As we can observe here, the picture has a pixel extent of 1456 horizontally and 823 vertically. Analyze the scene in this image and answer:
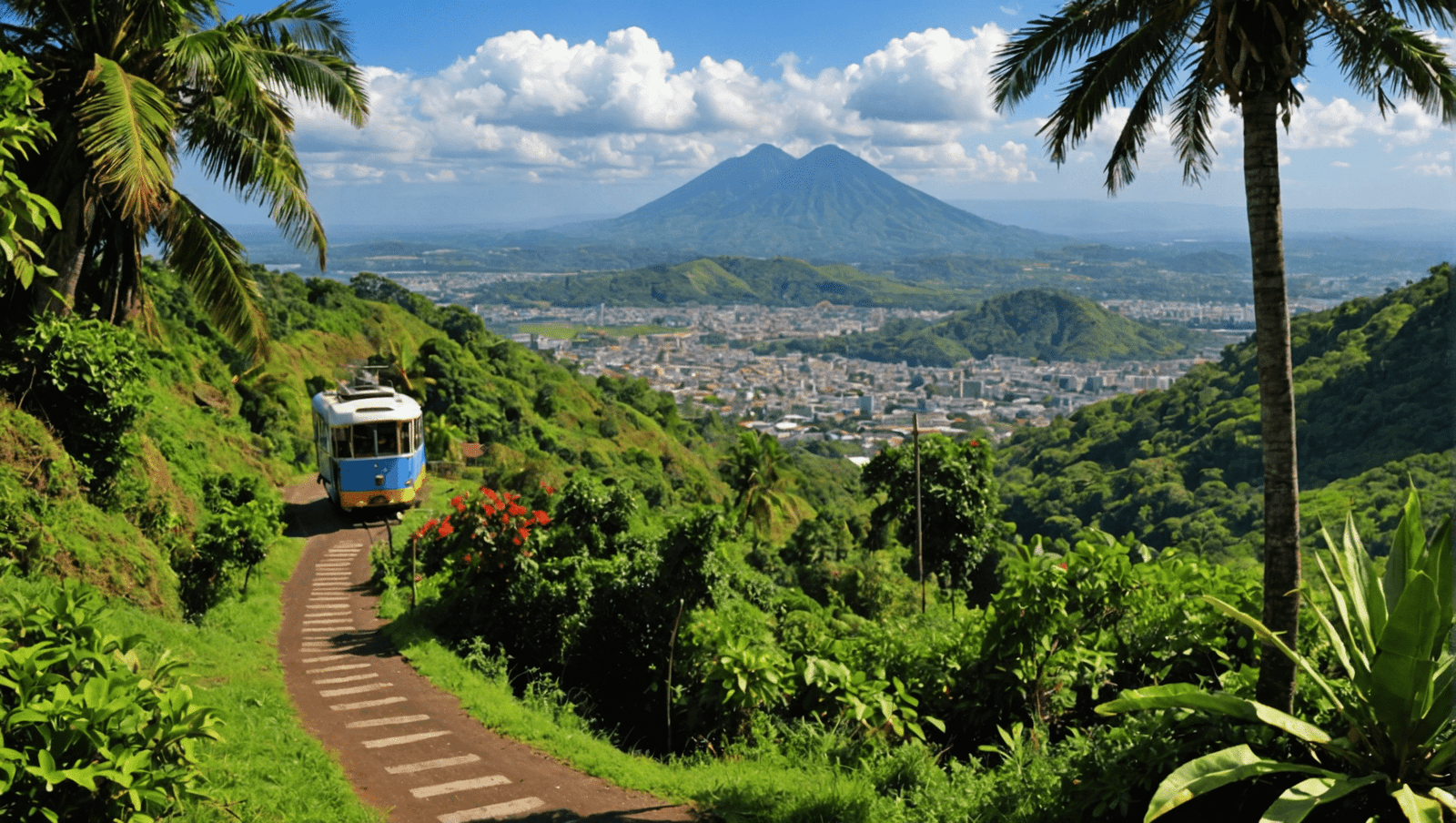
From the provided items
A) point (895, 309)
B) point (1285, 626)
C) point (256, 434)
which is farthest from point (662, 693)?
point (895, 309)

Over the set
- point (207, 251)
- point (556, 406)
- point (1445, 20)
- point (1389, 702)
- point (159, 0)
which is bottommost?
point (556, 406)

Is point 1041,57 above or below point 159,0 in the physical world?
below

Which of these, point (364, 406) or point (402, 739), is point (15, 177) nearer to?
point (402, 739)

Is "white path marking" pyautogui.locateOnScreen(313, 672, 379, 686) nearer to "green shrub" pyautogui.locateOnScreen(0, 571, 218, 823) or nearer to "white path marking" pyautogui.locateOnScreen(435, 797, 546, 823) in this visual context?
"white path marking" pyautogui.locateOnScreen(435, 797, 546, 823)

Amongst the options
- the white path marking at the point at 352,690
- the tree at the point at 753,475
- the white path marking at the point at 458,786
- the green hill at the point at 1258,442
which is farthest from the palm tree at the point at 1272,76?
the tree at the point at 753,475

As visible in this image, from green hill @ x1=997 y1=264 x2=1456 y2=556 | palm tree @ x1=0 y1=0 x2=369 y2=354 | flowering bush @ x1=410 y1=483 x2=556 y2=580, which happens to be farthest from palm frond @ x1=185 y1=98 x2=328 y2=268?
green hill @ x1=997 y1=264 x2=1456 y2=556

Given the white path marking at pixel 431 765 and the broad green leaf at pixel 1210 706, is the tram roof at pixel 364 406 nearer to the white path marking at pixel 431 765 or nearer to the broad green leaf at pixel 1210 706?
the white path marking at pixel 431 765

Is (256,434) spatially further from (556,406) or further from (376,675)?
(556,406)
